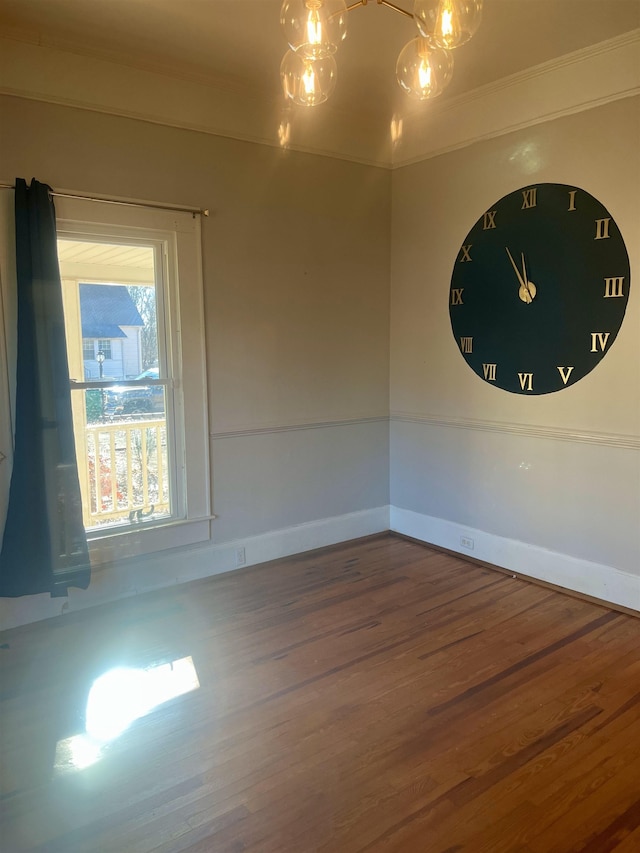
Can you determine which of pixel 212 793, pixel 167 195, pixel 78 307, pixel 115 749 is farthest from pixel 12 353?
pixel 212 793

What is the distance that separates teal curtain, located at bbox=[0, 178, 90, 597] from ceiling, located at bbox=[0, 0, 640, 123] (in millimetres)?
752

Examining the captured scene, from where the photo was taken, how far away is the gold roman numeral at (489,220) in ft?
11.5

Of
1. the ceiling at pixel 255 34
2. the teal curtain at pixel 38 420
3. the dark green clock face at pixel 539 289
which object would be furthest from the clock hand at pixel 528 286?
the teal curtain at pixel 38 420

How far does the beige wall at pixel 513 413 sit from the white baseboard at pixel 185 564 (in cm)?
53

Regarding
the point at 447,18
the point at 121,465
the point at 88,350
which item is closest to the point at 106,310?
the point at 88,350

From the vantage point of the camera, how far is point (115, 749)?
2061mm

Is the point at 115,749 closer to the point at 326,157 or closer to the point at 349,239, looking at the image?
the point at 349,239

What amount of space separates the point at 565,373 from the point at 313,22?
2269 millimetres

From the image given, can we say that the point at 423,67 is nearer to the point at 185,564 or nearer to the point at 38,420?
the point at 38,420

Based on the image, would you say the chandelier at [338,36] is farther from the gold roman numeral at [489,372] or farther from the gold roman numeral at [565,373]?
the gold roman numeral at [489,372]

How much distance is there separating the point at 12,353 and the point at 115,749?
1.89 m

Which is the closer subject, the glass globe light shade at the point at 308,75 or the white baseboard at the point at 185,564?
the glass globe light shade at the point at 308,75

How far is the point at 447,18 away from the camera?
5.64 feet

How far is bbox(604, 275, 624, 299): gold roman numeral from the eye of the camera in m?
2.96
